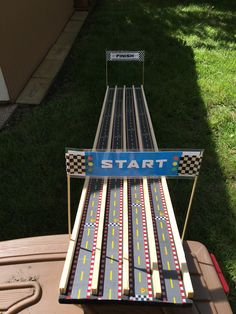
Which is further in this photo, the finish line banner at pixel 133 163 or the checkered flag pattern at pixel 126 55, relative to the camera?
the checkered flag pattern at pixel 126 55

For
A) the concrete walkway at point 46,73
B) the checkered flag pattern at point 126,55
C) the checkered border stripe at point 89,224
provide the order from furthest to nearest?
the concrete walkway at point 46,73
the checkered flag pattern at point 126,55
the checkered border stripe at point 89,224

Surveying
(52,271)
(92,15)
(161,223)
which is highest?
(161,223)

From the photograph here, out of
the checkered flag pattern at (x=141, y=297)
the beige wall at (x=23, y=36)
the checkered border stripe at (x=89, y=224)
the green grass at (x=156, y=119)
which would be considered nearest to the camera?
the checkered flag pattern at (x=141, y=297)

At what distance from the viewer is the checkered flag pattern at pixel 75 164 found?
3547mm

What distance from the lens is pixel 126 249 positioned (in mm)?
3773

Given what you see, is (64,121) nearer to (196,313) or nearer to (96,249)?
(96,249)

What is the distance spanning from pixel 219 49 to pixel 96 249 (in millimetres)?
10554

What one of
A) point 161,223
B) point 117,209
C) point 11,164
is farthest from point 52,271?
point 11,164

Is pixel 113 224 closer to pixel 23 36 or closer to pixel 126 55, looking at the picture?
pixel 126 55

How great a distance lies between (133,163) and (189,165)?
0.66 m

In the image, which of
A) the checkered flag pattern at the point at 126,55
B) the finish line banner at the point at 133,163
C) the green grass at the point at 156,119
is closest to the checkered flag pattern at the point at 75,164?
the finish line banner at the point at 133,163

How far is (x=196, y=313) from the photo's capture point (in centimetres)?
366

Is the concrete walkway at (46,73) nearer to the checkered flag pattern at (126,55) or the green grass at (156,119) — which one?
the green grass at (156,119)

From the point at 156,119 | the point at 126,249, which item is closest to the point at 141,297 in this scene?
the point at 126,249
